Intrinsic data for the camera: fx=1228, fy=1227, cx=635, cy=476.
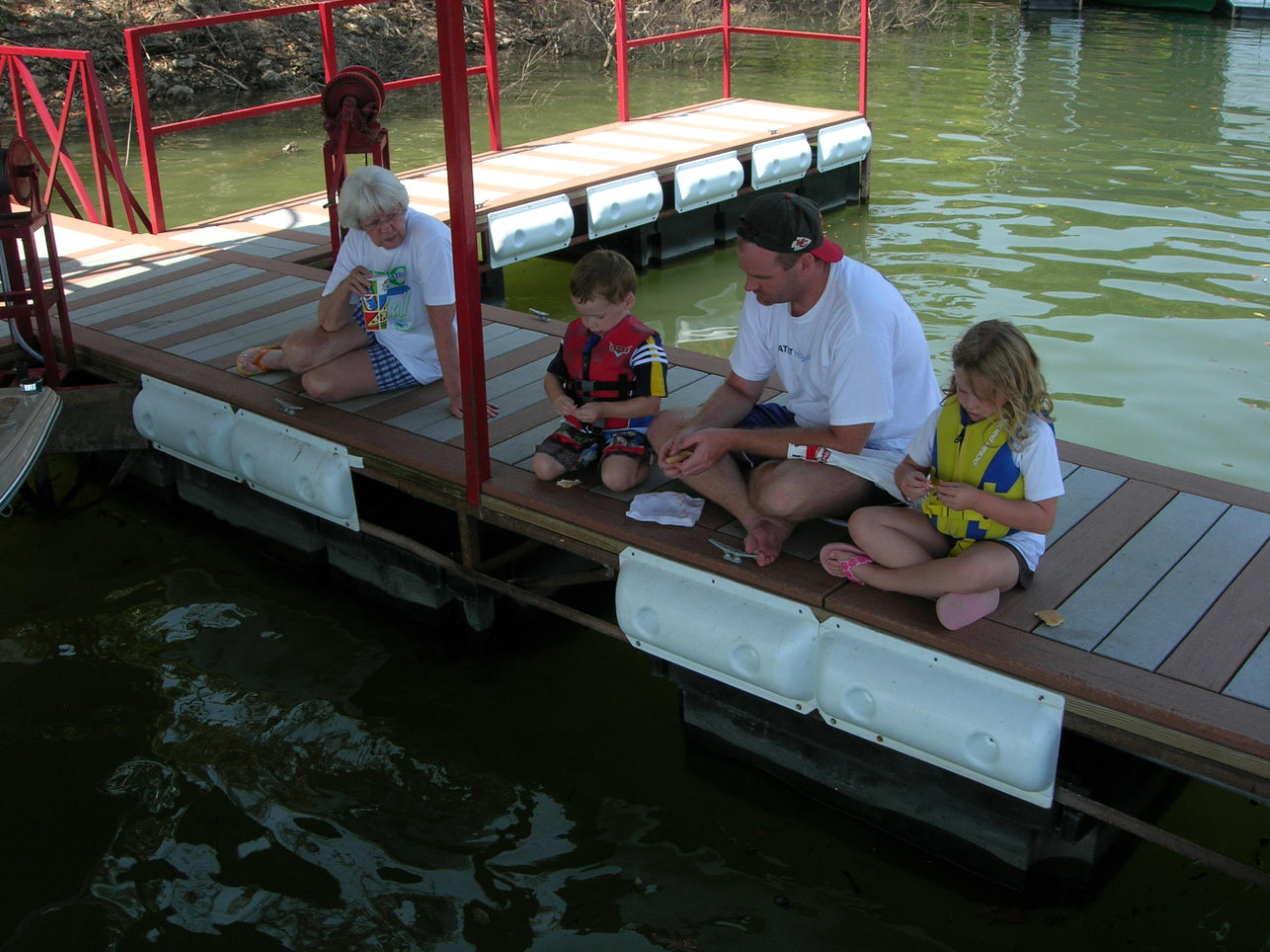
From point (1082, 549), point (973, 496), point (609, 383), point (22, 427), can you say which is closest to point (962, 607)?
point (973, 496)

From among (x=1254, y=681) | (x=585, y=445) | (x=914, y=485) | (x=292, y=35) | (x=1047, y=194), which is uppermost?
(x=292, y=35)

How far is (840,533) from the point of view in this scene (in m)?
3.77

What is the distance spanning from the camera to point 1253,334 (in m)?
7.23

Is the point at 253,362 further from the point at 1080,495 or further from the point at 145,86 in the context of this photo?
the point at 1080,495

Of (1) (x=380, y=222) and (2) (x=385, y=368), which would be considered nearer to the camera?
(1) (x=380, y=222)

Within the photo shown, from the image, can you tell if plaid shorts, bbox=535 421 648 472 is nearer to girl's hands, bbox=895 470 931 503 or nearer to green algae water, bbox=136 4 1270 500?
girl's hands, bbox=895 470 931 503

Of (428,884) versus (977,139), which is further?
(977,139)

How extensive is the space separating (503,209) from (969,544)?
16.3 feet

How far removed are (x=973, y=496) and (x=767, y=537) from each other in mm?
698

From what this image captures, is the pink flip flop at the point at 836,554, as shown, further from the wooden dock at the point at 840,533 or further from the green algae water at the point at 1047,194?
the green algae water at the point at 1047,194

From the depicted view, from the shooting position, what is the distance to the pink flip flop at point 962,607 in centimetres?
316

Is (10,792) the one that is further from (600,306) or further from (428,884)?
(600,306)

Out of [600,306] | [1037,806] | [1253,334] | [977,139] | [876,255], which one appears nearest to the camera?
[1037,806]

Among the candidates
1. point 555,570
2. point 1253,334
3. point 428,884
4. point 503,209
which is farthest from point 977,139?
point 428,884
